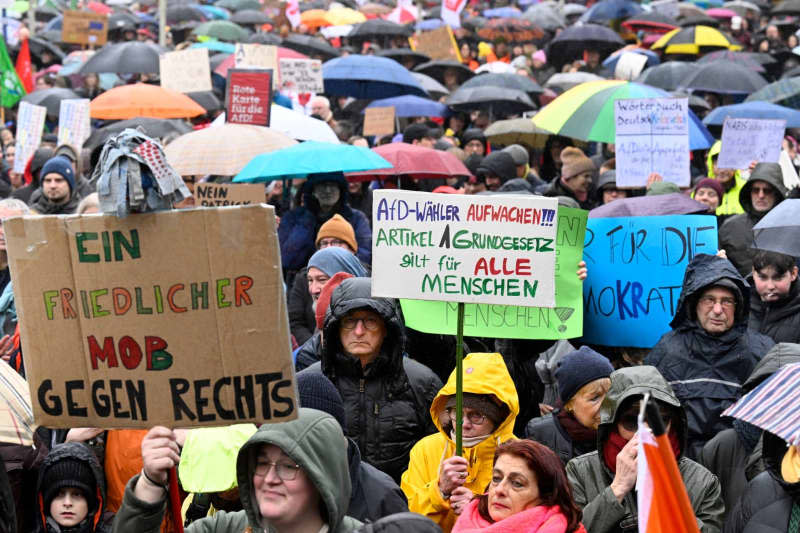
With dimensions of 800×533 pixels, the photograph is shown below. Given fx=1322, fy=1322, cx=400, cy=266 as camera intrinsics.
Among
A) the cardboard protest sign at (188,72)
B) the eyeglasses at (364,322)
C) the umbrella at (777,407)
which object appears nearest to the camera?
the umbrella at (777,407)

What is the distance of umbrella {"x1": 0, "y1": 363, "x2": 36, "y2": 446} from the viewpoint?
3.71 metres

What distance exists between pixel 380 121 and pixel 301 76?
109 cm

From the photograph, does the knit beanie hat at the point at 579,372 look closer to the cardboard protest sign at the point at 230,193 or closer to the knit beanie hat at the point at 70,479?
the knit beanie hat at the point at 70,479

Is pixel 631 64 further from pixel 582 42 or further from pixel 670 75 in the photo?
pixel 582 42

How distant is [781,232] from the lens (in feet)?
20.2

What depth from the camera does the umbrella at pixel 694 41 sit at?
18.6m

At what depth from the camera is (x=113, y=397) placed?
11.6 ft

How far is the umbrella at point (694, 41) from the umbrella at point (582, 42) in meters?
1.09

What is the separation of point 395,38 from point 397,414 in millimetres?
17147

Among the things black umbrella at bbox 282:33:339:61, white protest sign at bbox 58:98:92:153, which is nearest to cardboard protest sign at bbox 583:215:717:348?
white protest sign at bbox 58:98:92:153

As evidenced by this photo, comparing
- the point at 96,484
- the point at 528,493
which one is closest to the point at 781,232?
the point at 528,493

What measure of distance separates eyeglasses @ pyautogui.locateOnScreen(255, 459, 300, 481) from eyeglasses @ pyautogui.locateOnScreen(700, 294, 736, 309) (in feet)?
9.03

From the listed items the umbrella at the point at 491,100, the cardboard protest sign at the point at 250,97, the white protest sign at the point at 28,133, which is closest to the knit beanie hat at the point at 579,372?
the cardboard protest sign at the point at 250,97

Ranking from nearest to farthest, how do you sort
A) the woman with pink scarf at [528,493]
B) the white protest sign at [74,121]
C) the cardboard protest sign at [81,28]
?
1. the woman with pink scarf at [528,493]
2. the white protest sign at [74,121]
3. the cardboard protest sign at [81,28]
